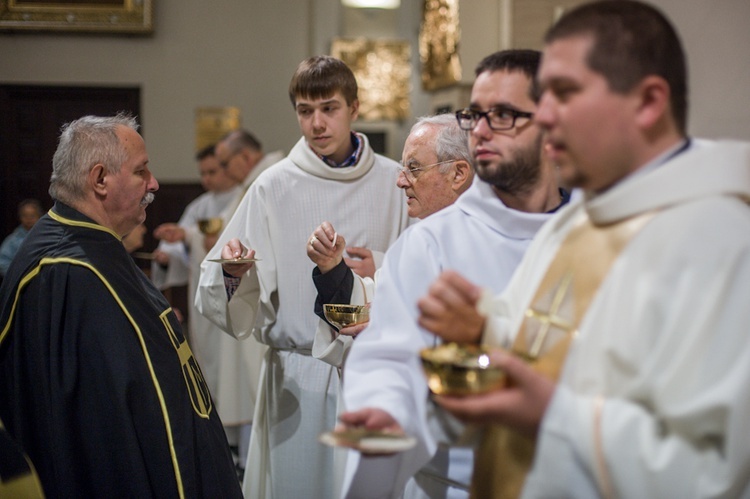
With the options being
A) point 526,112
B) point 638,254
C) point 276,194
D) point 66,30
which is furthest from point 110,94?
point 638,254

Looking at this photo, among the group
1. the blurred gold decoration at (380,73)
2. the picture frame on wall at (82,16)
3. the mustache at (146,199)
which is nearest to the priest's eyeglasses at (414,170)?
the mustache at (146,199)

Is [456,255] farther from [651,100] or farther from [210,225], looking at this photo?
[210,225]

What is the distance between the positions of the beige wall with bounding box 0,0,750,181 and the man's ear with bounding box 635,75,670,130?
7.78 meters

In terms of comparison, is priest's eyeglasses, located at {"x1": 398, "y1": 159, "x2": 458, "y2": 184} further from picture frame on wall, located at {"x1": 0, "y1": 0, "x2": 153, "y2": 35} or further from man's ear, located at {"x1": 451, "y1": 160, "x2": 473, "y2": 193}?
picture frame on wall, located at {"x1": 0, "y1": 0, "x2": 153, "y2": 35}

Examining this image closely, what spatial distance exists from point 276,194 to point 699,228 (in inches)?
98.9

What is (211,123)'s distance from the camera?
9133 mm

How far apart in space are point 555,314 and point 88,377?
1678 millimetres

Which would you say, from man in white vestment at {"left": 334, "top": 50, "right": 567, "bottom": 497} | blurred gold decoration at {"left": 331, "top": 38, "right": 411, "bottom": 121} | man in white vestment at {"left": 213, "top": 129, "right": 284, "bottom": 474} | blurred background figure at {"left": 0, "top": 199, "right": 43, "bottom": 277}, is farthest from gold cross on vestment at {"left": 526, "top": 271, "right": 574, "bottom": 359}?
blurred gold decoration at {"left": 331, "top": 38, "right": 411, "bottom": 121}

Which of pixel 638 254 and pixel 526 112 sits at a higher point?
pixel 526 112

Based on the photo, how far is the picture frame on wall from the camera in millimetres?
8867

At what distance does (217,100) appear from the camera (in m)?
9.20

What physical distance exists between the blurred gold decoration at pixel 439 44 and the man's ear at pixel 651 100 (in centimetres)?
623

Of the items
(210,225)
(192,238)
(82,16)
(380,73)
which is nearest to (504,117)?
(210,225)

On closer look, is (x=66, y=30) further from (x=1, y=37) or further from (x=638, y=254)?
(x=638, y=254)
